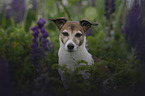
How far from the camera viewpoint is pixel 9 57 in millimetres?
1929

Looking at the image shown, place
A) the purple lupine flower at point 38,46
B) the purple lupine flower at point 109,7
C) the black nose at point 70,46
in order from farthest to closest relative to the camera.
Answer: the purple lupine flower at point 109,7, the purple lupine flower at point 38,46, the black nose at point 70,46

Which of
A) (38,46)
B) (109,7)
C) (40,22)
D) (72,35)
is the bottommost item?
(38,46)

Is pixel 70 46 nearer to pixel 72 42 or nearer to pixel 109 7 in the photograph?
pixel 72 42

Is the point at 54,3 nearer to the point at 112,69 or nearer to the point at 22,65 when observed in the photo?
the point at 22,65

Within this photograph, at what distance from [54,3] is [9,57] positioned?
5.92 feet

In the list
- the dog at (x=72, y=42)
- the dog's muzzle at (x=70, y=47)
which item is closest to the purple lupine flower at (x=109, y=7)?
the dog at (x=72, y=42)

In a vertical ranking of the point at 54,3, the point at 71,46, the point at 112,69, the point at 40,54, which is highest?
the point at 54,3

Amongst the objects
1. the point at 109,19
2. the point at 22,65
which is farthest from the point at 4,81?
the point at 109,19

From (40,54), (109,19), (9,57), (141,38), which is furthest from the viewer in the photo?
(109,19)

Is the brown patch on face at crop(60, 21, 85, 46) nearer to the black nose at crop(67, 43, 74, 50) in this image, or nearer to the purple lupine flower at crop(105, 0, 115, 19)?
the black nose at crop(67, 43, 74, 50)

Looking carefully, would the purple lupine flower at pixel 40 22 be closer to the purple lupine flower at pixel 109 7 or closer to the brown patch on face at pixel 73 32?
the brown patch on face at pixel 73 32

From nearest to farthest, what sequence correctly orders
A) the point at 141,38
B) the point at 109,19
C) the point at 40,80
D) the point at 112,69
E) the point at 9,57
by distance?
the point at 40,80 → the point at 141,38 → the point at 112,69 → the point at 9,57 → the point at 109,19

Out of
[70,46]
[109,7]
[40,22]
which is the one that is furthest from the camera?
[109,7]

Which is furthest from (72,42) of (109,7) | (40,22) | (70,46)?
(109,7)
